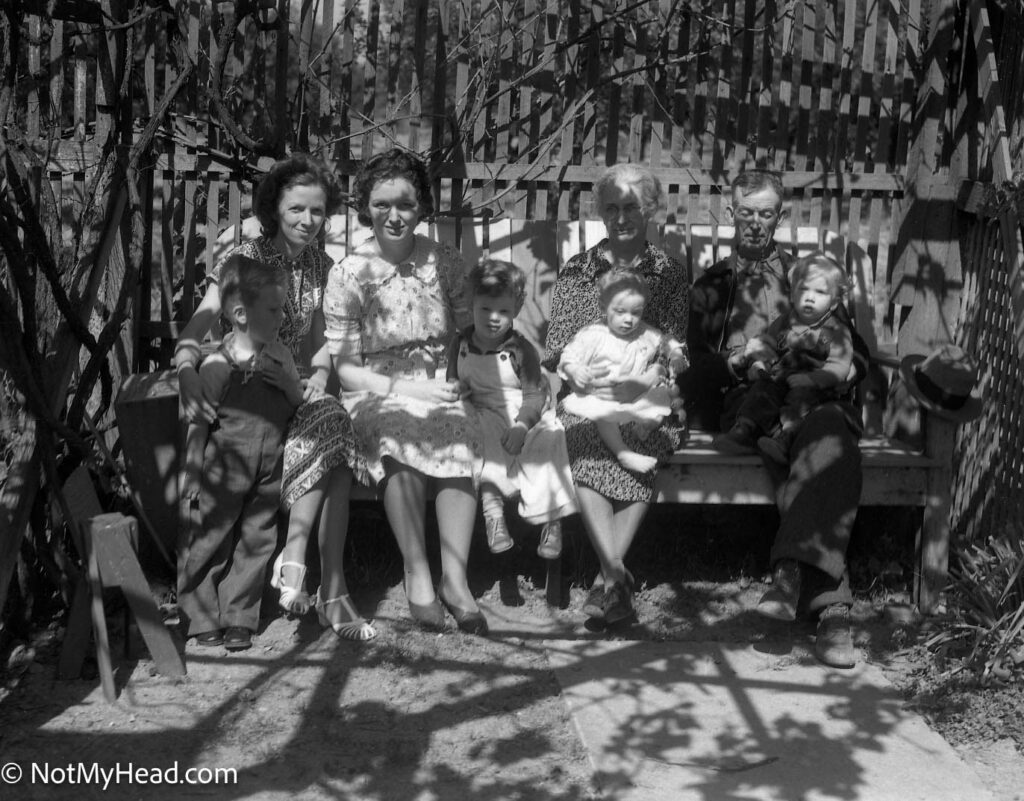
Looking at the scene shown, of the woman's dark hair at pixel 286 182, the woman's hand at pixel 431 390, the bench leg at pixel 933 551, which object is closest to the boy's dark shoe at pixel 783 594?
the bench leg at pixel 933 551

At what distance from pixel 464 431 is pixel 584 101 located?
176 centimetres

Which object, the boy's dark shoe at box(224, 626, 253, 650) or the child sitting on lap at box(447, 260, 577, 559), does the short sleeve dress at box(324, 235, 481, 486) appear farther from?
the boy's dark shoe at box(224, 626, 253, 650)

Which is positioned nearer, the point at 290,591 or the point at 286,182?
the point at 290,591

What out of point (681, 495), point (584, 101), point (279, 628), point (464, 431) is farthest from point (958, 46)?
point (279, 628)

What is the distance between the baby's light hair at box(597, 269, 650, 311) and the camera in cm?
461

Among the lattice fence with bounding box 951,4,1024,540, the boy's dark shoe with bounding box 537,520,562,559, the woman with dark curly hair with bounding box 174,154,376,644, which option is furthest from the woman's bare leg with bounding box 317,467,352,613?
the lattice fence with bounding box 951,4,1024,540

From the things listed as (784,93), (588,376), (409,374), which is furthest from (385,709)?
(784,93)

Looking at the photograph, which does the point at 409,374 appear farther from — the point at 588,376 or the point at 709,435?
the point at 709,435

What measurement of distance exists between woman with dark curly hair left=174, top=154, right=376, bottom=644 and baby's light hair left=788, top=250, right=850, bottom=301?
1636 mm

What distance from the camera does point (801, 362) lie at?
187 inches

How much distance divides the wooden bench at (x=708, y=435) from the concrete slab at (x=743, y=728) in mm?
565

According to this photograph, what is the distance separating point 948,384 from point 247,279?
2.37 m

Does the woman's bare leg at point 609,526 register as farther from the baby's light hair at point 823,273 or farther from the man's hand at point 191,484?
the man's hand at point 191,484

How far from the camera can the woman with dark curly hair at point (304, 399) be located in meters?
4.34
